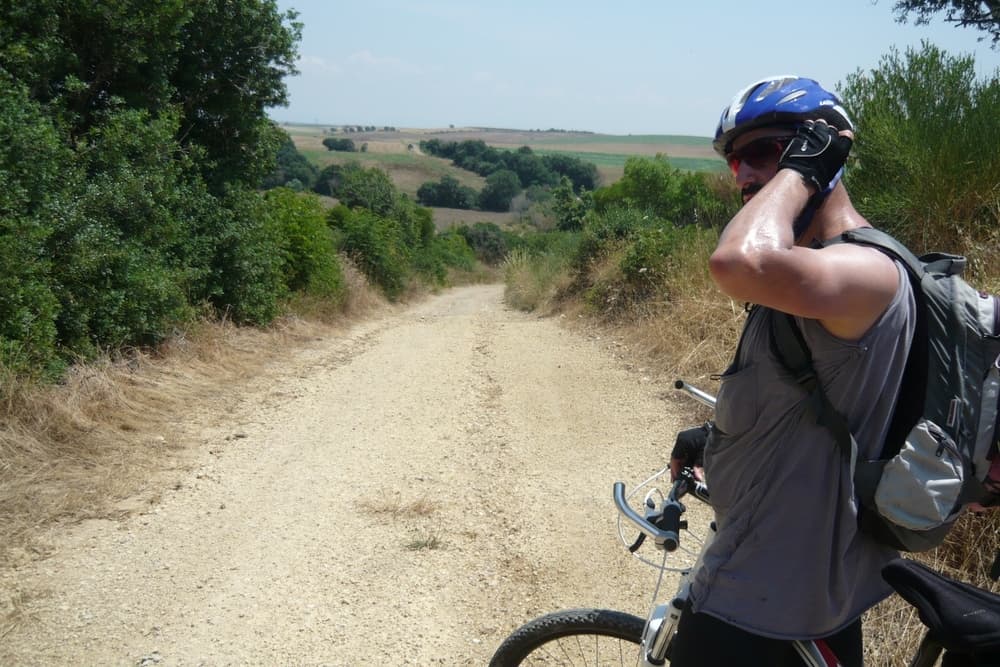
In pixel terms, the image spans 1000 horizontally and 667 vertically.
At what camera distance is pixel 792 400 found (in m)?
1.67

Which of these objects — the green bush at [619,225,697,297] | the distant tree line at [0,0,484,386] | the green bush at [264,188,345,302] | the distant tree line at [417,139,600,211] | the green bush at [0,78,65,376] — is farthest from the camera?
the distant tree line at [417,139,600,211]

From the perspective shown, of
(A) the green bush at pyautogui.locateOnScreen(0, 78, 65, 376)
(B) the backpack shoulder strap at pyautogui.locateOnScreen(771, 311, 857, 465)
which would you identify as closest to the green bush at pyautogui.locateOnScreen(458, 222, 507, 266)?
(A) the green bush at pyautogui.locateOnScreen(0, 78, 65, 376)

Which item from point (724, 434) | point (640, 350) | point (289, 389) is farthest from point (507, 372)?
point (724, 434)

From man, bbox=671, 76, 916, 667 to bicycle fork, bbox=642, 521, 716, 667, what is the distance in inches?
5.3

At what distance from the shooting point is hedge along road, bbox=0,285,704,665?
3.83 m

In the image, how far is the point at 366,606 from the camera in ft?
13.5

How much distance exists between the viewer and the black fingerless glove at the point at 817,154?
167 cm

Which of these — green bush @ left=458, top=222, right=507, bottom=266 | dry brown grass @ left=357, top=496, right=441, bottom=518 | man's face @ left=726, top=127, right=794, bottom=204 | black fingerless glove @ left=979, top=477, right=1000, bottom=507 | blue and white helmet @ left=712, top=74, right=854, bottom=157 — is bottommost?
green bush @ left=458, top=222, right=507, bottom=266

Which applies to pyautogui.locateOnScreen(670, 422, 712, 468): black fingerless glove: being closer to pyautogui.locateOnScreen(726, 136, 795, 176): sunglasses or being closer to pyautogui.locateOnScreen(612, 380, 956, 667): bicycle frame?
pyautogui.locateOnScreen(612, 380, 956, 667): bicycle frame

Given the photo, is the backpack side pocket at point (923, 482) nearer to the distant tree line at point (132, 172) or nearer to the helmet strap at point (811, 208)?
the helmet strap at point (811, 208)

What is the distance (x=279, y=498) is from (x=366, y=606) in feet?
5.37

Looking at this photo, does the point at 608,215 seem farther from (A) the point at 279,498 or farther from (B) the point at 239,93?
(A) the point at 279,498

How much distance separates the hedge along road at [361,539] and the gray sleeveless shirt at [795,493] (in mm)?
2286

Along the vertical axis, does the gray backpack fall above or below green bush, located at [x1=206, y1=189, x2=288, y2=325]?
above
